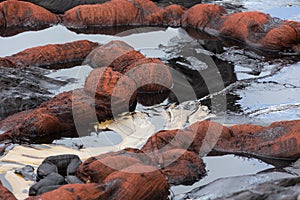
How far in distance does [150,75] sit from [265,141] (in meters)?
2.08

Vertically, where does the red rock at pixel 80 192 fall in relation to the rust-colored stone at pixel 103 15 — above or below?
above

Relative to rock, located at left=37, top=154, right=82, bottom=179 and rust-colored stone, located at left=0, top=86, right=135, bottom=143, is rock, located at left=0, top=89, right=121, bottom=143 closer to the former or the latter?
rust-colored stone, located at left=0, top=86, right=135, bottom=143

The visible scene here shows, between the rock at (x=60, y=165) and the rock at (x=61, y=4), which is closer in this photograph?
the rock at (x=60, y=165)

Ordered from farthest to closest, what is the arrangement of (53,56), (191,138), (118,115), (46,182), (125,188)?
1. (53,56)
2. (118,115)
3. (191,138)
4. (46,182)
5. (125,188)

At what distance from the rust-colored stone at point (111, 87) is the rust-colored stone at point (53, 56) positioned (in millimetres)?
1703

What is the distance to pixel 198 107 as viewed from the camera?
7148mm

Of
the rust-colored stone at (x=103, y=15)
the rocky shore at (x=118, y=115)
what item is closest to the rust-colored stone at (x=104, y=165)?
the rocky shore at (x=118, y=115)

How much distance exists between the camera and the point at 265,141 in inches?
234

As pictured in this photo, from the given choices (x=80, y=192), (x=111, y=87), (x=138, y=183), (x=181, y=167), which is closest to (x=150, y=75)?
(x=111, y=87)

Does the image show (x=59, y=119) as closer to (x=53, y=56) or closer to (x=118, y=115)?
(x=118, y=115)

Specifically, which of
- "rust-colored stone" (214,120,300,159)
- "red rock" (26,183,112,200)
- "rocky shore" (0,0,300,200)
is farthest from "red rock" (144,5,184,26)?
"red rock" (26,183,112,200)

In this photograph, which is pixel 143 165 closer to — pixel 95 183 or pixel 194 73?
pixel 95 183

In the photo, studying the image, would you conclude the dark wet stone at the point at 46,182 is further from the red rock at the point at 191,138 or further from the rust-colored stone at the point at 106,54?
the rust-colored stone at the point at 106,54

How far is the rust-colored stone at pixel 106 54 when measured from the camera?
333 inches
